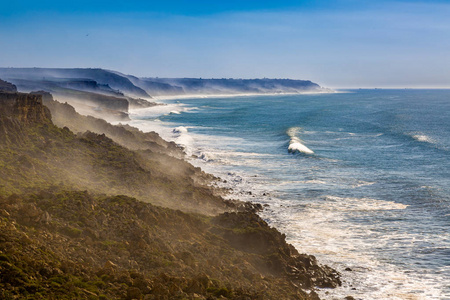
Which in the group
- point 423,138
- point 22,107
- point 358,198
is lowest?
point 358,198

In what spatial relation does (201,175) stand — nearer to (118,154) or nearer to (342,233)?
(118,154)

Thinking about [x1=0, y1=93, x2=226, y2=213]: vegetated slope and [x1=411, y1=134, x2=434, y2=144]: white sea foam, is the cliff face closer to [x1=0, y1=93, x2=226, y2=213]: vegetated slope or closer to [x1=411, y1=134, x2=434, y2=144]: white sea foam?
[x1=0, y1=93, x2=226, y2=213]: vegetated slope

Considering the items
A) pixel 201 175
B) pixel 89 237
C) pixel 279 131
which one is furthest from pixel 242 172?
pixel 279 131

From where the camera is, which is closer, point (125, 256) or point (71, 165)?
point (125, 256)

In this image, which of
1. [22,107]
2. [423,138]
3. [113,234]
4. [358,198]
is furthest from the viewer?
[423,138]

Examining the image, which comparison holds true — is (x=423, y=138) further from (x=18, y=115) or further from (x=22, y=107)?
(x=18, y=115)

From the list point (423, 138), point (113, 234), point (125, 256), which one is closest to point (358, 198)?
point (113, 234)

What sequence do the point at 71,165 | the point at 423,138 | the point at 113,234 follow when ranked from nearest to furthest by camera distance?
the point at 113,234 < the point at 71,165 < the point at 423,138

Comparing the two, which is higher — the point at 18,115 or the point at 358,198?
the point at 18,115

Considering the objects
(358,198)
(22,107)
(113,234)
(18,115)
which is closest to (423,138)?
(358,198)
